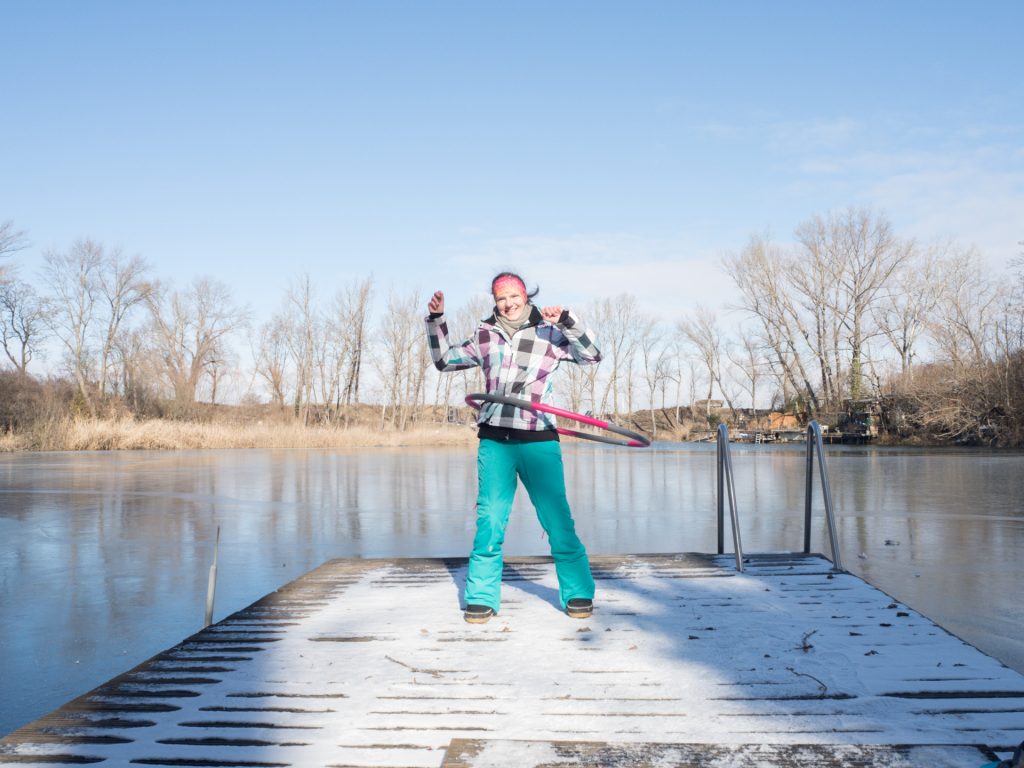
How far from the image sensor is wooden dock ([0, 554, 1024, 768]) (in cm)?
227

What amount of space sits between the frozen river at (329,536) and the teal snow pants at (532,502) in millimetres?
351

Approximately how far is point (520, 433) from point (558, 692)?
1392 mm

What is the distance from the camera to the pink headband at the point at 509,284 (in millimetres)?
3928

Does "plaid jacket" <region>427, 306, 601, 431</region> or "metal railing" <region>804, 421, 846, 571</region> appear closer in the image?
"plaid jacket" <region>427, 306, 601, 431</region>

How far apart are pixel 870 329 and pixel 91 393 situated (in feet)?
136

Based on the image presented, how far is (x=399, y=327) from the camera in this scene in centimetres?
4725

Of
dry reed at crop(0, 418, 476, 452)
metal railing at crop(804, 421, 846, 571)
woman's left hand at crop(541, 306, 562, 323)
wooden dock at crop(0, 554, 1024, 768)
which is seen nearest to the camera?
wooden dock at crop(0, 554, 1024, 768)

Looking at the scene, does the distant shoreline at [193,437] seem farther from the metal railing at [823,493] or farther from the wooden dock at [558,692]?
the wooden dock at [558,692]

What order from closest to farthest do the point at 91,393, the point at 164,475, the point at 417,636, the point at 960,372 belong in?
the point at 417,636, the point at 164,475, the point at 960,372, the point at 91,393

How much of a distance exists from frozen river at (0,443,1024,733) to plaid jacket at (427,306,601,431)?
105 centimetres

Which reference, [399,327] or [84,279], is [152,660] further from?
[84,279]

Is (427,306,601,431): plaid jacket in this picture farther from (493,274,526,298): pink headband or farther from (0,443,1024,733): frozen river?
(0,443,1024,733): frozen river

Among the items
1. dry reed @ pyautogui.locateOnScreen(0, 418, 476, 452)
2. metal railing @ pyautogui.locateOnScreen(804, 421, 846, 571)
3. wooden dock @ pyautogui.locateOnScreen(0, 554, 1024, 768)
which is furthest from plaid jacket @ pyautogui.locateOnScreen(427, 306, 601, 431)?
dry reed @ pyautogui.locateOnScreen(0, 418, 476, 452)

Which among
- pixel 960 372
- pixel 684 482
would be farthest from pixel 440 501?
pixel 960 372
